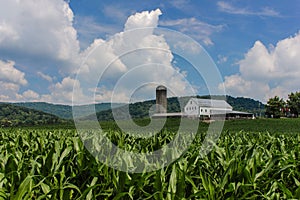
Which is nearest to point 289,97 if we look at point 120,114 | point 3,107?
point 3,107

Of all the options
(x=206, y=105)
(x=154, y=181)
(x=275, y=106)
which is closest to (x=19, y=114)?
(x=206, y=105)

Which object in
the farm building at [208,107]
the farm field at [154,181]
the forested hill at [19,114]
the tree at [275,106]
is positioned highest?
the tree at [275,106]

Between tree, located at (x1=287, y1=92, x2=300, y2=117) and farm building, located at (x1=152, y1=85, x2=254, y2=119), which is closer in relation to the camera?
farm building, located at (x1=152, y1=85, x2=254, y2=119)

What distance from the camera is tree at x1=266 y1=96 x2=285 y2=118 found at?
87.0 m

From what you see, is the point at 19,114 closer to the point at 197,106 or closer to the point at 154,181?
the point at 197,106

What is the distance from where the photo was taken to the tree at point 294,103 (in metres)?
92.0

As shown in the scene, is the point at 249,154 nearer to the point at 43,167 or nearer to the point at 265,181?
the point at 265,181

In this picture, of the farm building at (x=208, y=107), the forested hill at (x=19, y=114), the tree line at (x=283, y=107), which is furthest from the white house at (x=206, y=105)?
the tree line at (x=283, y=107)

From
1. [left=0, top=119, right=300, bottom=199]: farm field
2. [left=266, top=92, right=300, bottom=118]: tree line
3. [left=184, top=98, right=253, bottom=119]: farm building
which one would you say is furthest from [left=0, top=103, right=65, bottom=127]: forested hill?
[left=266, top=92, right=300, bottom=118]: tree line

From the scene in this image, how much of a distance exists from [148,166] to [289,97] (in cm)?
10101

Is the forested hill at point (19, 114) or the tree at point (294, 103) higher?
the tree at point (294, 103)

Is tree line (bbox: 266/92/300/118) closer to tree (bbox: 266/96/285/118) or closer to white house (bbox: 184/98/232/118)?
tree (bbox: 266/96/285/118)

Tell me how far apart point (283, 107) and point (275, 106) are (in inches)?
119

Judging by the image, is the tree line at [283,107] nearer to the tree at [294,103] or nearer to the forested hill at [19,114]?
the tree at [294,103]
